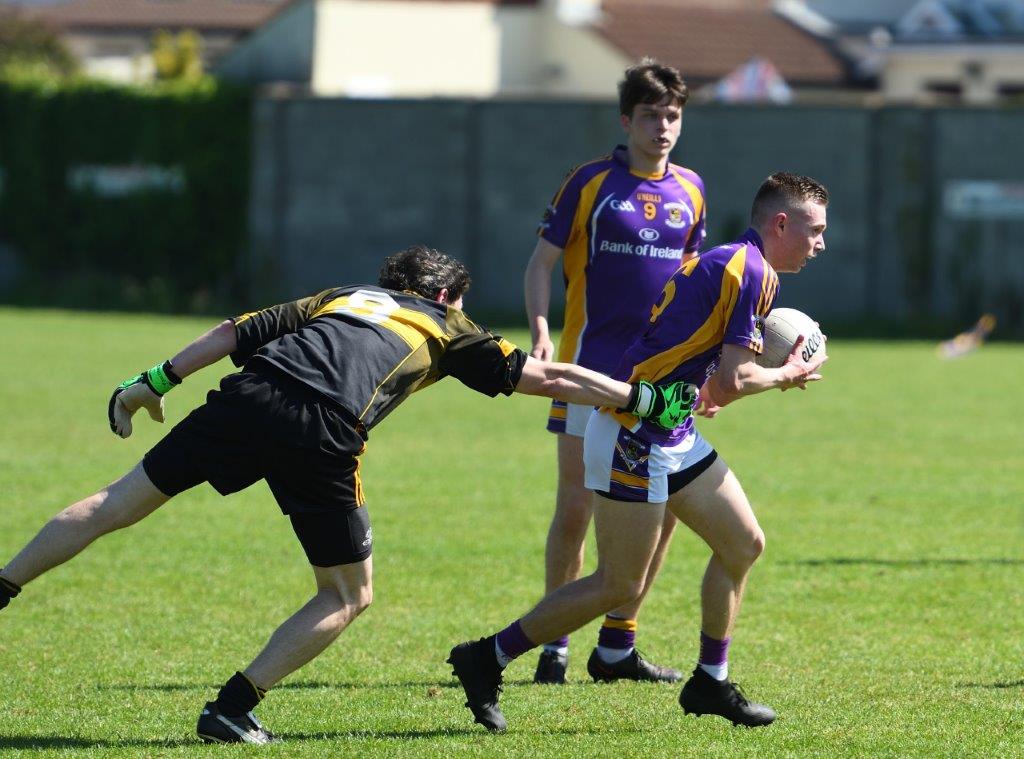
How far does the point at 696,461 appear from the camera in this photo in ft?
20.2

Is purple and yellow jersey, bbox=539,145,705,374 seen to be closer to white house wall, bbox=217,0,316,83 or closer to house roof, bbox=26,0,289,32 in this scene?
white house wall, bbox=217,0,316,83

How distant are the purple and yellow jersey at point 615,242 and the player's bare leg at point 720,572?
1296 millimetres

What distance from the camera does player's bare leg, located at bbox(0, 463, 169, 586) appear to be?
593 cm

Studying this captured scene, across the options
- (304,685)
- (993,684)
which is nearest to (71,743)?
(304,685)

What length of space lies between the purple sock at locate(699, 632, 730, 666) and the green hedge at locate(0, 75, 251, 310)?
23.6 metres

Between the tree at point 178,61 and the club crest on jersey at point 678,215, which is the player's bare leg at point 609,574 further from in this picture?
the tree at point 178,61

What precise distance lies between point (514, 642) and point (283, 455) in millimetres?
1215

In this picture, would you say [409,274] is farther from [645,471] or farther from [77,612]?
[77,612]

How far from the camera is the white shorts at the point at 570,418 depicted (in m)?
7.26

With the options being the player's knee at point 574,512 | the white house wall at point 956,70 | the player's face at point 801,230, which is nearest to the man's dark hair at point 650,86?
the player's face at point 801,230

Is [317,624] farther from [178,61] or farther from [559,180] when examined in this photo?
[178,61]

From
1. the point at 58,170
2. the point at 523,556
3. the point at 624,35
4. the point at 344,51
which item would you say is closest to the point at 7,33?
the point at 344,51

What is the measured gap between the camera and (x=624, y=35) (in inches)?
1697

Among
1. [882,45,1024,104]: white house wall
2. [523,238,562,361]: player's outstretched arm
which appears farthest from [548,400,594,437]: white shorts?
[882,45,1024,104]: white house wall
